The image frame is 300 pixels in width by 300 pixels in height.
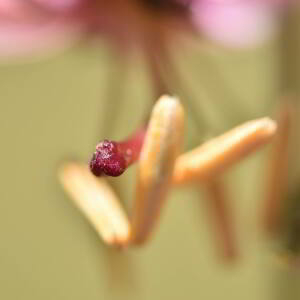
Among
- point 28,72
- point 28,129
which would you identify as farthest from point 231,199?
point 28,129

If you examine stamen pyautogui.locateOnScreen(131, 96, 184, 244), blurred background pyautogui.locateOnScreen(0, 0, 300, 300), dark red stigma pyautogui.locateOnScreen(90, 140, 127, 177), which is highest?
blurred background pyautogui.locateOnScreen(0, 0, 300, 300)

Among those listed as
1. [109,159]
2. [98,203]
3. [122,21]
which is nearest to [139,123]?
[122,21]

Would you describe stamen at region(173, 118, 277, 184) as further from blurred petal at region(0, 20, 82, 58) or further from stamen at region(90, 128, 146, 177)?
blurred petal at region(0, 20, 82, 58)

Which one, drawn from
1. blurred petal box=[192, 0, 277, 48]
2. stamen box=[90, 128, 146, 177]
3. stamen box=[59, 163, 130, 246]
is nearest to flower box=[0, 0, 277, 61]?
blurred petal box=[192, 0, 277, 48]

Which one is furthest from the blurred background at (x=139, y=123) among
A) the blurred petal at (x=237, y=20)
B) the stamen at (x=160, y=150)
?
the stamen at (x=160, y=150)

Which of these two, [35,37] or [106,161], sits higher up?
[35,37]

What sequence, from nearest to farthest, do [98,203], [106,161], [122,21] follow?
[106,161], [98,203], [122,21]

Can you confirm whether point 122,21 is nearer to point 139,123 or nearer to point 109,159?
point 139,123
